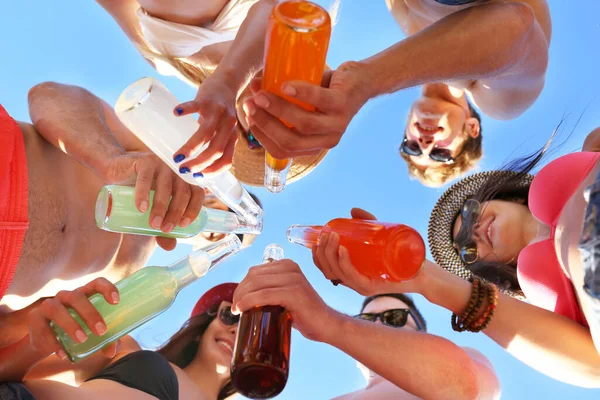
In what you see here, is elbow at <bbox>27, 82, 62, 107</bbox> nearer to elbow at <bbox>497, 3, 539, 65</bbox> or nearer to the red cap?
the red cap

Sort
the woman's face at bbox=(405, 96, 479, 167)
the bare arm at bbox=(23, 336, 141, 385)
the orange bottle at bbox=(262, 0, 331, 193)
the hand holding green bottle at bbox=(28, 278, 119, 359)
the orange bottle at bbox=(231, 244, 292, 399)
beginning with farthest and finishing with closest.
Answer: the woman's face at bbox=(405, 96, 479, 167)
the bare arm at bbox=(23, 336, 141, 385)
the hand holding green bottle at bbox=(28, 278, 119, 359)
the orange bottle at bbox=(231, 244, 292, 399)
the orange bottle at bbox=(262, 0, 331, 193)

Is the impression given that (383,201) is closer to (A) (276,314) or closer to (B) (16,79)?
(A) (276,314)

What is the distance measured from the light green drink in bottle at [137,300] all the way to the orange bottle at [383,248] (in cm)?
36

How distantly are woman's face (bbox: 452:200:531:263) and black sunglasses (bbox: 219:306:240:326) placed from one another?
96 centimetres

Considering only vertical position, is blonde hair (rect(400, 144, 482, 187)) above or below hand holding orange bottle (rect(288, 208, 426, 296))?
below

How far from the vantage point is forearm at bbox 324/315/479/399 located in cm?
112

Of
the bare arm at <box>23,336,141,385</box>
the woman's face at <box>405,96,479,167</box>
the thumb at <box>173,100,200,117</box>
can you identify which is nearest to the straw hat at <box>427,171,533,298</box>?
the woman's face at <box>405,96,479,167</box>

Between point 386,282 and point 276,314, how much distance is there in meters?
0.29

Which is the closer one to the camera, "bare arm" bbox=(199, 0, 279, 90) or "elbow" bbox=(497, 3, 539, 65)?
"elbow" bbox=(497, 3, 539, 65)

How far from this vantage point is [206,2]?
182 cm

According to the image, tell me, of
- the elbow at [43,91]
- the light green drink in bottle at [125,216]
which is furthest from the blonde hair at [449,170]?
the elbow at [43,91]

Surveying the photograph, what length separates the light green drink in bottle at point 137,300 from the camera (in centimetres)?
117

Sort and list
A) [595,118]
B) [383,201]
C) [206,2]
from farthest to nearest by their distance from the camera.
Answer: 1. [383,201]
2. [595,118]
3. [206,2]

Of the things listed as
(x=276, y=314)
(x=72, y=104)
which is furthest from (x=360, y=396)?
(x=72, y=104)
